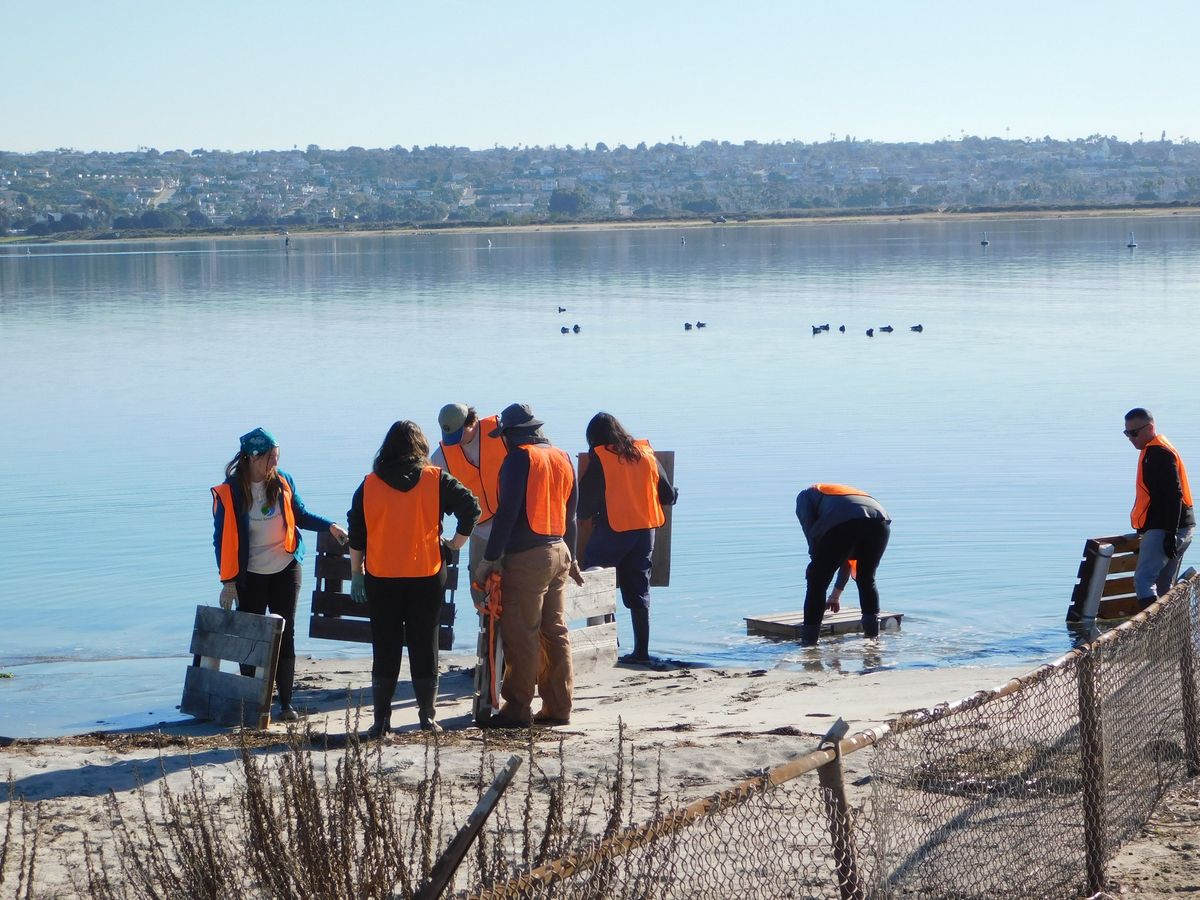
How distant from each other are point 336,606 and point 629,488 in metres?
2.08

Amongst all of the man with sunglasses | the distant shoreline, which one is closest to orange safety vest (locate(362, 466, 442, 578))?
the man with sunglasses

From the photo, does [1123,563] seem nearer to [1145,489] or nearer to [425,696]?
[1145,489]

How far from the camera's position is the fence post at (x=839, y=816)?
4.49 metres

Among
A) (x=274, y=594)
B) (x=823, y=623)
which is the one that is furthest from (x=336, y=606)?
(x=823, y=623)

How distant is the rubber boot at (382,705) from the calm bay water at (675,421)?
293 centimetres

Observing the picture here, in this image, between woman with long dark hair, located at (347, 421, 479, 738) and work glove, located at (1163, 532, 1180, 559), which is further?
work glove, located at (1163, 532, 1180, 559)

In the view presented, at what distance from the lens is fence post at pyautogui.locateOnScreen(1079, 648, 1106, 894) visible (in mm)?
5809

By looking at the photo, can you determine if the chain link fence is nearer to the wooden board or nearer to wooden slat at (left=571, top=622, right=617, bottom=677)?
wooden slat at (left=571, top=622, right=617, bottom=677)

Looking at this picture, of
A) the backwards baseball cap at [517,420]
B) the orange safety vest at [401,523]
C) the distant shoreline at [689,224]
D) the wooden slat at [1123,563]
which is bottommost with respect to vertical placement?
the wooden slat at [1123,563]

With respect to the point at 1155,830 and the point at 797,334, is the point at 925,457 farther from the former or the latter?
the point at 797,334

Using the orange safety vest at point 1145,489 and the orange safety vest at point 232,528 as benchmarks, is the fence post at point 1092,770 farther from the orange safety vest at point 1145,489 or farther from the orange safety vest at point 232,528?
the orange safety vest at point 1145,489

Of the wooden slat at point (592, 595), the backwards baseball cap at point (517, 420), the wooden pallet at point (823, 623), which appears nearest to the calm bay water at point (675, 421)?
the wooden pallet at point (823, 623)

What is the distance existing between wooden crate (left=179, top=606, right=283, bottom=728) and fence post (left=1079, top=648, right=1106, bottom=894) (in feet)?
14.4

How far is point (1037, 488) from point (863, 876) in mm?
15010
